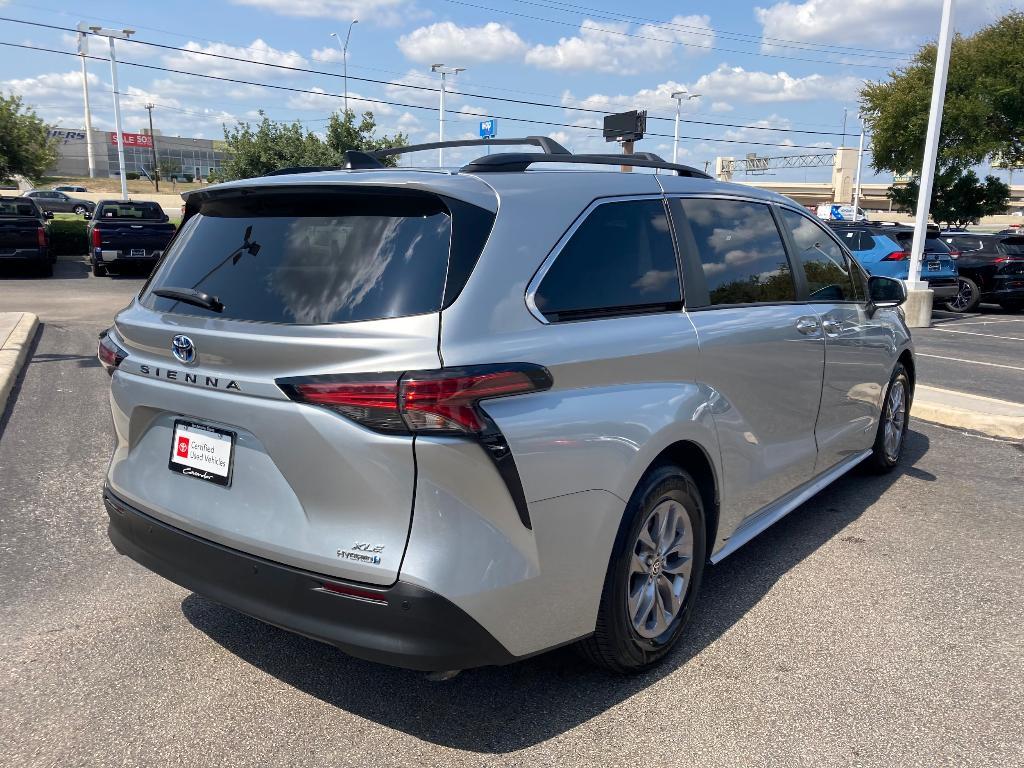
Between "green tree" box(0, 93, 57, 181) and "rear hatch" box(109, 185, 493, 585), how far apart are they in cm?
3111

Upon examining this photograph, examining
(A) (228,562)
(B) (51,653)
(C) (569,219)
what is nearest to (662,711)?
(A) (228,562)

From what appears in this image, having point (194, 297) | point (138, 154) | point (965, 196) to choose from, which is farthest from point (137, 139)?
point (194, 297)

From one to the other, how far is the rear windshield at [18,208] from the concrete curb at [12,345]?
9.32 metres

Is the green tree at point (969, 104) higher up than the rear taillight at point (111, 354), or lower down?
higher up

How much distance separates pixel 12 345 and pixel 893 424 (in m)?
8.48

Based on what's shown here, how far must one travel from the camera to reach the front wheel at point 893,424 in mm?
5574

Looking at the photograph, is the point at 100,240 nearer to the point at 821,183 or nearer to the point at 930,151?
the point at 930,151

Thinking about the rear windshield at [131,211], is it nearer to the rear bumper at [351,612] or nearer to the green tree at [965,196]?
the rear bumper at [351,612]

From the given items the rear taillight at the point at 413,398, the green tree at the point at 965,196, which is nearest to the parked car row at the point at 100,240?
the rear taillight at the point at 413,398

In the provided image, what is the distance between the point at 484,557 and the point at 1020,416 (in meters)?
6.23

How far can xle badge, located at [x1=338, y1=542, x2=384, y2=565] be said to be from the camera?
2426 mm

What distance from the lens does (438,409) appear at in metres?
2.36

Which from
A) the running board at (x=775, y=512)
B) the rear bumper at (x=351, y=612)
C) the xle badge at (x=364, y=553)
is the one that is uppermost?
the xle badge at (x=364, y=553)

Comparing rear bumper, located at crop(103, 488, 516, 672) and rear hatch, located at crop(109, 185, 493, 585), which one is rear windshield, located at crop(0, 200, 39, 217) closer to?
rear hatch, located at crop(109, 185, 493, 585)
